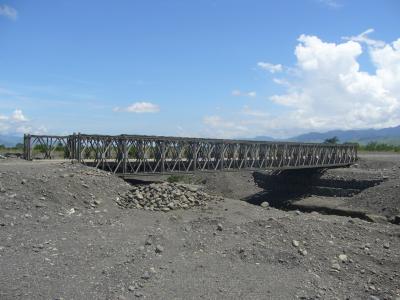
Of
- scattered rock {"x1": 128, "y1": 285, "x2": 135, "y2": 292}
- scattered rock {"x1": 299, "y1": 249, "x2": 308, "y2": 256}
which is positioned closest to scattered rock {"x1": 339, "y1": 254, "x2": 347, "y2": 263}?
scattered rock {"x1": 299, "y1": 249, "x2": 308, "y2": 256}

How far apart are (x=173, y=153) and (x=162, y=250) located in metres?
18.8

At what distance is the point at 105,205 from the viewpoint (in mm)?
21672

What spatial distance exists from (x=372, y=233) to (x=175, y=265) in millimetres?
11510

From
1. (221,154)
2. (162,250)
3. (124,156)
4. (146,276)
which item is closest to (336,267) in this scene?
(162,250)

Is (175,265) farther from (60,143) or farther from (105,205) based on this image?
(60,143)

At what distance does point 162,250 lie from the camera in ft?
52.2

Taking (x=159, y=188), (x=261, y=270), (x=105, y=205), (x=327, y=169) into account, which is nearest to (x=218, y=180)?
(x=327, y=169)

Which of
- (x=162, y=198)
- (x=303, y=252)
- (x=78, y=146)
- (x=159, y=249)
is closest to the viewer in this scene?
(x=159, y=249)

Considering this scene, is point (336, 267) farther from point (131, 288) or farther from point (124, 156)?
point (124, 156)

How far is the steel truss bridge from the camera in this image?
2975cm

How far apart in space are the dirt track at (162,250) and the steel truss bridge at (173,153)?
526 centimetres

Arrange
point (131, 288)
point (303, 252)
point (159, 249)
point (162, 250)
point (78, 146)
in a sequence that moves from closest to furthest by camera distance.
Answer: point (131, 288) < point (159, 249) < point (162, 250) < point (303, 252) < point (78, 146)

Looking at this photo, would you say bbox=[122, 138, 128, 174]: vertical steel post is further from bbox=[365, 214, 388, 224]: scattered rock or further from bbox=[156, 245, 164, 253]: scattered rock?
bbox=[365, 214, 388, 224]: scattered rock

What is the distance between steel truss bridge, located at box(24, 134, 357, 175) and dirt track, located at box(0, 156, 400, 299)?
17.3 ft
